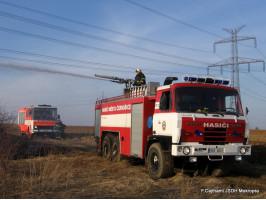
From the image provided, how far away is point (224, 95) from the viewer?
9344 millimetres

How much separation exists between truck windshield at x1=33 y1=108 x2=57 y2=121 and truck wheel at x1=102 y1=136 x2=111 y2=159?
1356 centimetres

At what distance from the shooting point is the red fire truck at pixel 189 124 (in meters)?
8.41

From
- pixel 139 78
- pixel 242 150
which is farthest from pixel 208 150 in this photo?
pixel 139 78

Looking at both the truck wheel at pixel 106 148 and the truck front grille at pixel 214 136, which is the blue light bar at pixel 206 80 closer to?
the truck front grille at pixel 214 136

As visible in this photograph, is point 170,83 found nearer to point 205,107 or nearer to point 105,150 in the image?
point 205,107

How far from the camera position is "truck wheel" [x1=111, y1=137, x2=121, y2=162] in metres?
12.5

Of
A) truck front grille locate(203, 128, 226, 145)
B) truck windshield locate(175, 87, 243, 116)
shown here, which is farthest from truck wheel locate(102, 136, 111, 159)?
truck front grille locate(203, 128, 226, 145)

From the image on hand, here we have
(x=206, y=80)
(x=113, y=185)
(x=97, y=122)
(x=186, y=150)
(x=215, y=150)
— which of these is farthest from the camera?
(x=97, y=122)

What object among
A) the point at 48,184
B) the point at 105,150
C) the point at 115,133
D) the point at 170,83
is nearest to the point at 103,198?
the point at 48,184

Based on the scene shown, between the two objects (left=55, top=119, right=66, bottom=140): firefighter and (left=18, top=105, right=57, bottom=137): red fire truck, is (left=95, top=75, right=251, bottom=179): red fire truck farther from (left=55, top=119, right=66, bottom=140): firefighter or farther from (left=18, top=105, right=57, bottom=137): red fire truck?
(left=18, top=105, right=57, bottom=137): red fire truck

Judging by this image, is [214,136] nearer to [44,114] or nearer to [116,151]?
[116,151]

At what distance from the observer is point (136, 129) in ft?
35.3

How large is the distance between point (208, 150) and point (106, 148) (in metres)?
6.44

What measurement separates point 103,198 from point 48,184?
1581mm
